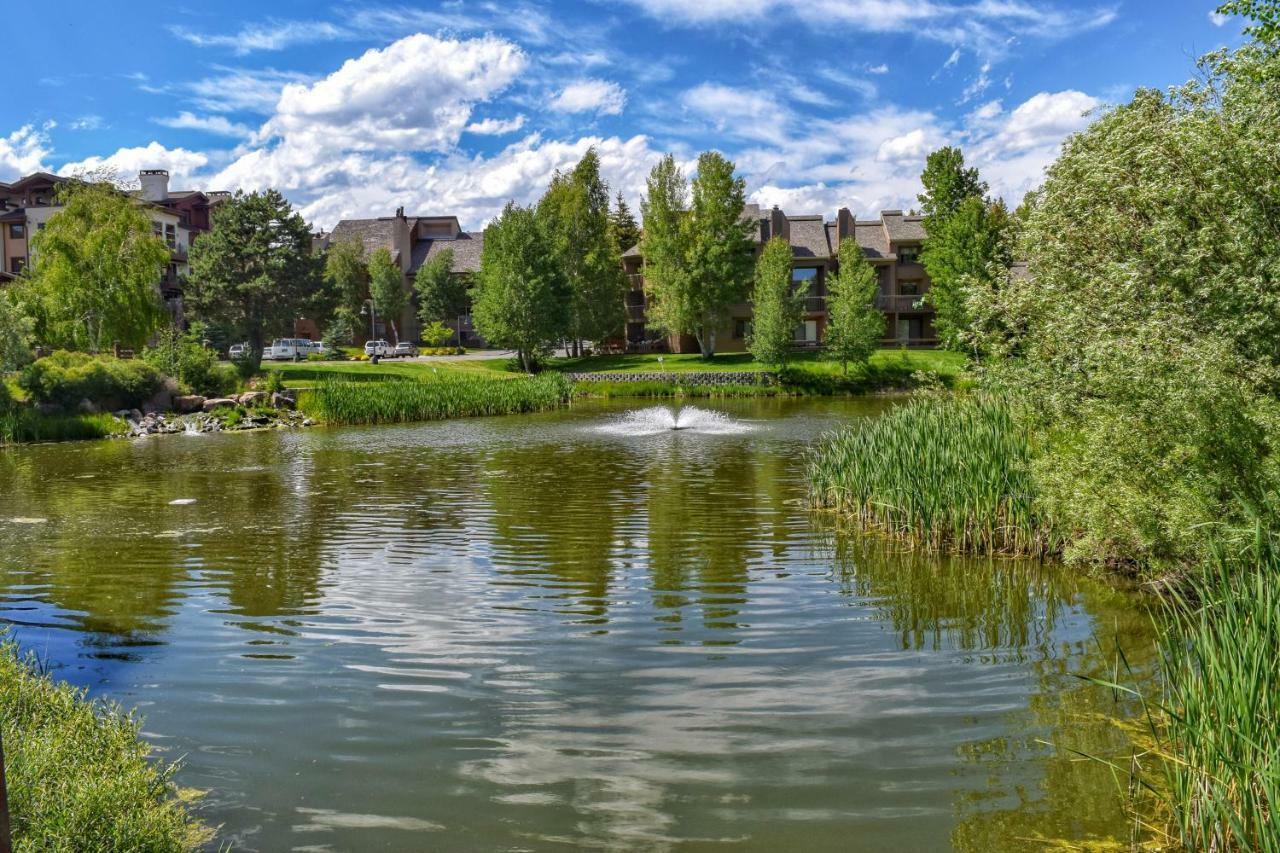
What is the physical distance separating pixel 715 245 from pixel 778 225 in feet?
35.8

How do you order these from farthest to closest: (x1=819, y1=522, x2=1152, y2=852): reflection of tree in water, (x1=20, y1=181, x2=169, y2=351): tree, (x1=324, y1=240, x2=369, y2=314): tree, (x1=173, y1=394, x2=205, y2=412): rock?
1. (x1=324, y1=240, x2=369, y2=314): tree
2. (x1=20, y1=181, x2=169, y2=351): tree
3. (x1=173, y1=394, x2=205, y2=412): rock
4. (x1=819, y1=522, x2=1152, y2=852): reflection of tree in water

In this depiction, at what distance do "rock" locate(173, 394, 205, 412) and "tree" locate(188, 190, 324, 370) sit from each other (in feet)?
35.6

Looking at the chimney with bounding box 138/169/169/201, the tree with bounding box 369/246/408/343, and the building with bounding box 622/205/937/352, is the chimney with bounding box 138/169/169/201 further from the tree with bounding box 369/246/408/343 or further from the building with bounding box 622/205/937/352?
the building with bounding box 622/205/937/352

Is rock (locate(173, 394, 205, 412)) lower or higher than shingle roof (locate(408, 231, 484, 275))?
lower

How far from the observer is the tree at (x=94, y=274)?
4431 centimetres

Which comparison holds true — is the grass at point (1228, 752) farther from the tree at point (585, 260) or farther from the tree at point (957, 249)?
the tree at point (585, 260)

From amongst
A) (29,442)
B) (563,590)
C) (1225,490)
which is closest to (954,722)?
(1225,490)

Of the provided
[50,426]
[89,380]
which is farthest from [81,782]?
[89,380]

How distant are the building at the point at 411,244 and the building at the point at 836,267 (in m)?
16.7

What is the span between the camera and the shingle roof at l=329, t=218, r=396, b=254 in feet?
286

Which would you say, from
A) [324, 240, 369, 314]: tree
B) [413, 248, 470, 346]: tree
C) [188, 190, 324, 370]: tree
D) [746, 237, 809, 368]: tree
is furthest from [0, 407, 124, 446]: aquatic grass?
[413, 248, 470, 346]: tree

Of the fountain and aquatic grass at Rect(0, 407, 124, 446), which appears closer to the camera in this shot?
aquatic grass at Rect(0, 407, 124, 446)

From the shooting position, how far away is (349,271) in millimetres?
77312

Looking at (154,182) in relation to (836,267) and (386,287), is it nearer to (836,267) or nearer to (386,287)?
(386,287)
